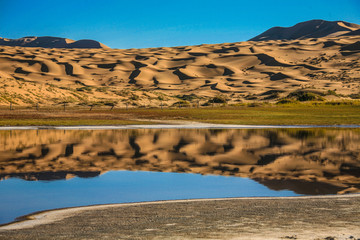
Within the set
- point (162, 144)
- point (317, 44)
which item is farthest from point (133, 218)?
point (317, 44)

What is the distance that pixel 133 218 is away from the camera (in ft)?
22.5

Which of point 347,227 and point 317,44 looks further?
point 317,44

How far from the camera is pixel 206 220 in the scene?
21.9ft

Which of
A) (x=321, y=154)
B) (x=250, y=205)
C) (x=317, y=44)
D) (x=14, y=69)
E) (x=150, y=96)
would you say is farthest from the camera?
(x=317, y=44)

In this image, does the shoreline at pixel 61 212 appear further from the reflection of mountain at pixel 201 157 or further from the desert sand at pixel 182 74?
the desert sand at pixel 182 74

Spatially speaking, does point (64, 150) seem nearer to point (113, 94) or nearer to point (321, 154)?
point (321, 154)

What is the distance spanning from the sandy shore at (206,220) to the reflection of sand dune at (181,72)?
153 feet

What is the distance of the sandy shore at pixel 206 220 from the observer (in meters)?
5.87

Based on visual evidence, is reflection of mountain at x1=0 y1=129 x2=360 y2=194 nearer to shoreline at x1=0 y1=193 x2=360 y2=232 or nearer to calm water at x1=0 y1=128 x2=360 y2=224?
calm water at x1=0 y1=128 x2=360 y2=224

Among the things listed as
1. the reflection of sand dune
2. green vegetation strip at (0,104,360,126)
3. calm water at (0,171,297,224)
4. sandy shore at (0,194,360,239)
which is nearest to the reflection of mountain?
calm water at (0,171,297,224)

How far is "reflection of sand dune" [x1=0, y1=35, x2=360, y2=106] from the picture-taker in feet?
200

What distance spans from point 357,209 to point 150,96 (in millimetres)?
55056

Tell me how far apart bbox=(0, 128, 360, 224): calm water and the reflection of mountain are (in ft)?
0.08

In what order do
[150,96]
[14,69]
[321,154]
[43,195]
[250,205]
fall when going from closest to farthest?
[250,205] < [43,195] < [321,154] < [150,96] < [14,69]
